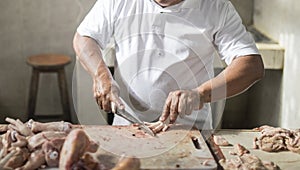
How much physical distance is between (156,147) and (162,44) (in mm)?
457

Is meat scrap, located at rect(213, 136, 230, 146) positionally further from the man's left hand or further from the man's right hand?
the man's right hand

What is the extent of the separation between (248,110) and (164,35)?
5.46 ft

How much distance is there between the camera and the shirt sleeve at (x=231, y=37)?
1.63 metres

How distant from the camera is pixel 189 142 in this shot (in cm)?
138

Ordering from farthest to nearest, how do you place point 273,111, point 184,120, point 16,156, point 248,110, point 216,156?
point 248,110
point 273,111
point 184,120
point 216,156
point 16,156

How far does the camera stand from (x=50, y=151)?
122 cm

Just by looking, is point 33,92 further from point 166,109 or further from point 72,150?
point 72,150

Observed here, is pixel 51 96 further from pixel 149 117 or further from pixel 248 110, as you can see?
pixel 149 117

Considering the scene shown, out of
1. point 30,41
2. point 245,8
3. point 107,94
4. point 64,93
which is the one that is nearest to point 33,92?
point 64,93

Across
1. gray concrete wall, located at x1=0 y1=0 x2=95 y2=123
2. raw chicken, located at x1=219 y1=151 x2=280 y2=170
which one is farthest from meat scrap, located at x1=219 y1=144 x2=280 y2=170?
gray concrete wall, located at x1=0 y1=0 x2=95 y2=123

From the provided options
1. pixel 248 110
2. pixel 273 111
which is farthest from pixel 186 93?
pixel 248 110

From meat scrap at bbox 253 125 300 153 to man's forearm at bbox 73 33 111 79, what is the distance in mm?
514

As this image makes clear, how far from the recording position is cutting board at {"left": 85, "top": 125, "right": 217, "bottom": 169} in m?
1.25

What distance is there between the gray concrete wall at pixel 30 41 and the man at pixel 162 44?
1510 mm
